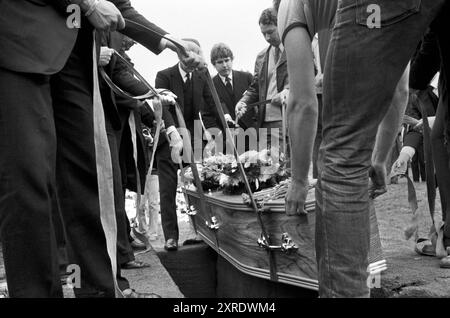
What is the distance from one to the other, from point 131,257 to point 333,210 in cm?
259

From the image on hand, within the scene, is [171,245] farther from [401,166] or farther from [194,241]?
[401,166]

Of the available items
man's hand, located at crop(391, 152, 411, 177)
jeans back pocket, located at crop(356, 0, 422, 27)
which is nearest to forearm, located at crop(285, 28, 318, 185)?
jeans back pocket, located at crop(356, 0, 422, 27)

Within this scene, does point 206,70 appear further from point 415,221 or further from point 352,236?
point 415,221

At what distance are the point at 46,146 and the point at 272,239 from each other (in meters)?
→ 1.64

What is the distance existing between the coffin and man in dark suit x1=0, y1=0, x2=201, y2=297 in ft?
3.53

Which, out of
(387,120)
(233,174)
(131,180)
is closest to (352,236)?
(387,120)

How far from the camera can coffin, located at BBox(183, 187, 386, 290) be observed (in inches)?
127

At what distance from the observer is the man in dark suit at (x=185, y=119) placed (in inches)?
231

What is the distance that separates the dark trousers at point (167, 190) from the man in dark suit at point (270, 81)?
0.88 metres

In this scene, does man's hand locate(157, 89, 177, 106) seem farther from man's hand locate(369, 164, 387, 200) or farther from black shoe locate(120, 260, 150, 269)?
man's hand locate(369, 164, 387, 200)

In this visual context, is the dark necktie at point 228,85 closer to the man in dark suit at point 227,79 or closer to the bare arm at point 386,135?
the man in dark suit at point 227,79

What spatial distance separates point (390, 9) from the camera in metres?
1.84

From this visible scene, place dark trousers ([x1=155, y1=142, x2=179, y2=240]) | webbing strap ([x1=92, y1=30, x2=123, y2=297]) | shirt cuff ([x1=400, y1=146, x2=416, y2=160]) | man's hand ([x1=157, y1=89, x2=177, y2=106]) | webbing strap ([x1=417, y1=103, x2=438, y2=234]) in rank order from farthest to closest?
dark trousers ([x1=155, y1=142, x2=179, y2=240]), shirt cuff ([x1=400, y1=146, x2=416, y2=160]), webbing strap ([x1=417, y1=103, x2=438, y2=234]), man's hand ([x1=157, y1=89, x2=177, y2=106]), webbing strap ([x1=92, y1=30, x2=123, y2=297])

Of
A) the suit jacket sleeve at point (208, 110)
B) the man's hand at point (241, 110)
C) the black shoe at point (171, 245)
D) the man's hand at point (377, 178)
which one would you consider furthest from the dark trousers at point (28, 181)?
the suit jacket sleeve at point (208, 110)
